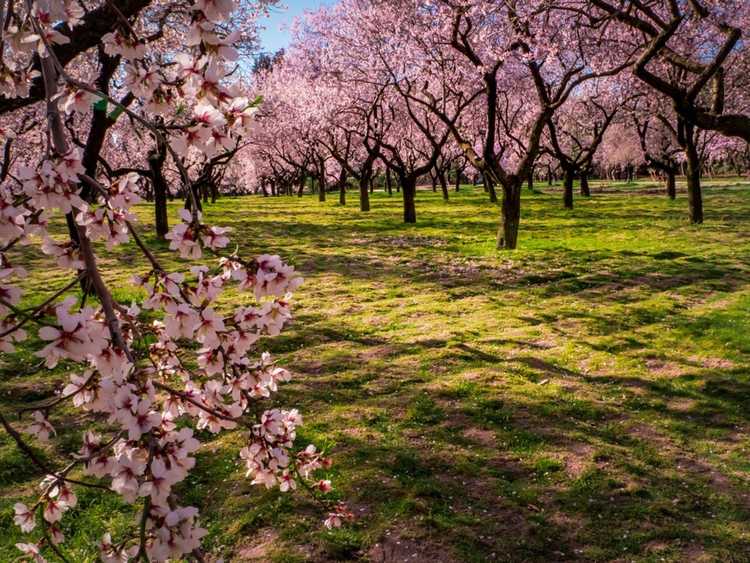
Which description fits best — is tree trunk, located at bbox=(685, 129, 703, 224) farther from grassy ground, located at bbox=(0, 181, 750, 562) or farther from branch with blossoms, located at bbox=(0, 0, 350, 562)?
branch with blossoms, located at bbox=(0, 0, 350, 562)

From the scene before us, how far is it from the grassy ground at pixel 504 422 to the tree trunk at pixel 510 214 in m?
2.87

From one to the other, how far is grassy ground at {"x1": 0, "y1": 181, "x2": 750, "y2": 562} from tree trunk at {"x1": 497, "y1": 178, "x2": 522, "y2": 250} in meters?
2.87

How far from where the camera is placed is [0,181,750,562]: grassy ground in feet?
17.9

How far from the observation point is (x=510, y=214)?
19109 mm

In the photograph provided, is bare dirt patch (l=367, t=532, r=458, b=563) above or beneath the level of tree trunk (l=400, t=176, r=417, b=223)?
beneath

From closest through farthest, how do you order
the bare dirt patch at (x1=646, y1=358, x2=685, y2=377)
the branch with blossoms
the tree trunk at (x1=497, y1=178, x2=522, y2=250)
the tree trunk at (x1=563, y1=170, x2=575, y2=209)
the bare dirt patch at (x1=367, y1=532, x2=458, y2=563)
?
1. the branch with blossoms
2. the bare dirt patch at (x1=367, y1=532, x2=458, y2=563)
3. the bare dirt patch at (x1=646, y1=358, x2=685, y2=377)
4. the tree trunk at (x1=497, y1=178, x2=522, y2=250)
5. the tree trunk at (x1=563, y1=170, x2=575, y2=209)

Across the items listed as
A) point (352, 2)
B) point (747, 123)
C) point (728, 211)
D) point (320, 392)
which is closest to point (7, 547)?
point (320, 392)

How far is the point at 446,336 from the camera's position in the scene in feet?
37.0

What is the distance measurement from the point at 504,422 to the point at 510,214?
12504 mm

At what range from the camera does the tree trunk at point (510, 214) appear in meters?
18.3

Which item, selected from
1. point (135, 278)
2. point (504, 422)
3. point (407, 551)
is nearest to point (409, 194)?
point (504, 422)

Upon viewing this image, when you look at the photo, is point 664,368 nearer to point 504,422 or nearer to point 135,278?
point 504,422

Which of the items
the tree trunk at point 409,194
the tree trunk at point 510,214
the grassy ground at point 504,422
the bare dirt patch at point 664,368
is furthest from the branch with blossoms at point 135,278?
the tree trunk at point 409,194

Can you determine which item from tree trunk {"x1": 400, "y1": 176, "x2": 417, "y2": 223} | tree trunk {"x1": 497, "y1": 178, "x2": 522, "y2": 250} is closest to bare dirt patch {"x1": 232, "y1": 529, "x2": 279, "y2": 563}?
tree trunk {"x1": 497, "y1": 178, "x2": 522, "y2": 250}
